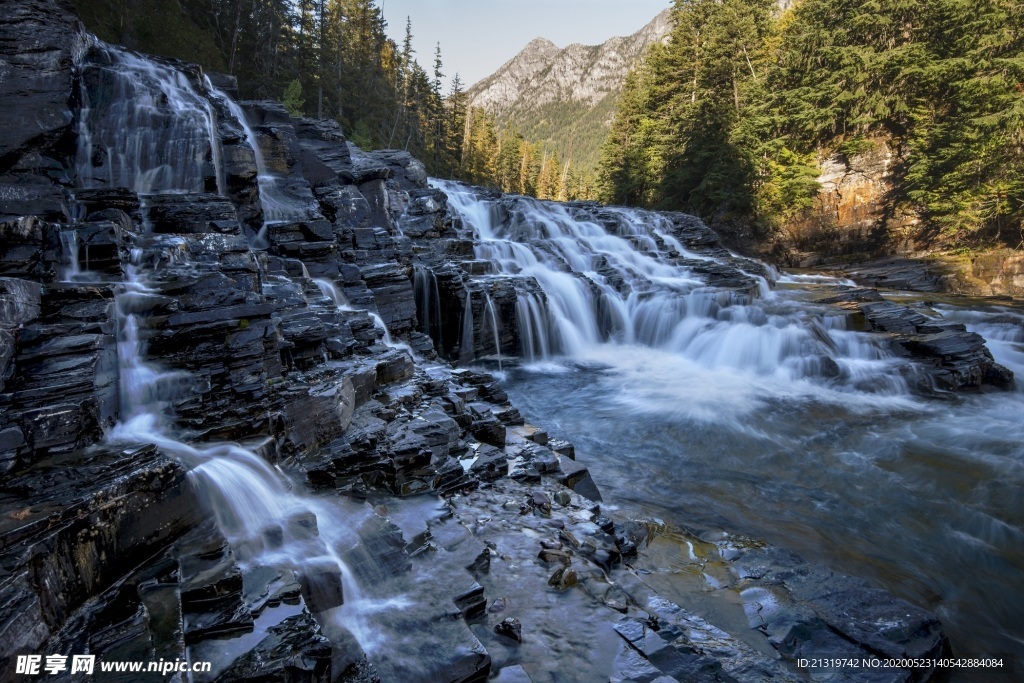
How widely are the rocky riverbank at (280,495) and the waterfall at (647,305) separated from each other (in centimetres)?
727

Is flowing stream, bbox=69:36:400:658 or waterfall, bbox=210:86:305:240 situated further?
waterfall, bbox=210:86:305:240

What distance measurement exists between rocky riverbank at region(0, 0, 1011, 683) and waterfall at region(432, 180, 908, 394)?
7.27 m

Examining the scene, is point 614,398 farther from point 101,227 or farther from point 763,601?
point 101,227

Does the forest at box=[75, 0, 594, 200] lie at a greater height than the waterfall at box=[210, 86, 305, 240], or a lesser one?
greater

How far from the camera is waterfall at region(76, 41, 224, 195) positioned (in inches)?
490

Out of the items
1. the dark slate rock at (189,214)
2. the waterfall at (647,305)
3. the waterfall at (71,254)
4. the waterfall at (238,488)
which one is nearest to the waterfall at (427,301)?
the waterfall at (647,305)

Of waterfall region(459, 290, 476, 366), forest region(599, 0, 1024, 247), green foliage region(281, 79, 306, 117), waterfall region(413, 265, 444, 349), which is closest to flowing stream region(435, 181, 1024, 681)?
waterfall region(459, 290, 476, 366)

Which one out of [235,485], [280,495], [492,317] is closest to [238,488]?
[235,485]

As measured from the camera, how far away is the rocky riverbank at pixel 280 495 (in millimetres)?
3586

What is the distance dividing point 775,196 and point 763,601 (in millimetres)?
30596

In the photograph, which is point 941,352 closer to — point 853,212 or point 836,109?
point 853,212

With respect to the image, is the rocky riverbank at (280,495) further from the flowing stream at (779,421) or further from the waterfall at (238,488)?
the flowing stream at (779,421)

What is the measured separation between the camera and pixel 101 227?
7641 mm

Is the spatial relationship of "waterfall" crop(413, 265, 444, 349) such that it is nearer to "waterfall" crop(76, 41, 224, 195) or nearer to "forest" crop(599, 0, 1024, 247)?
"waterfall" crop(76, 41, 224, 195)
